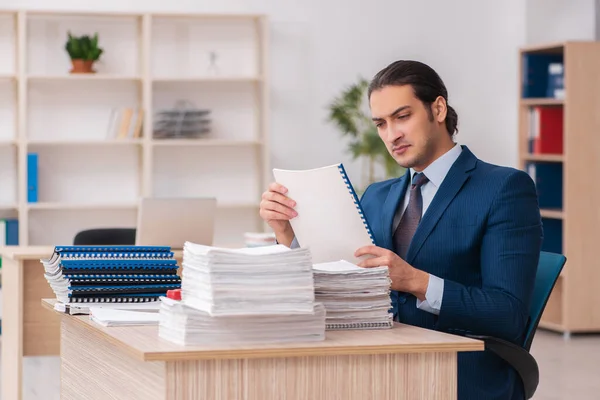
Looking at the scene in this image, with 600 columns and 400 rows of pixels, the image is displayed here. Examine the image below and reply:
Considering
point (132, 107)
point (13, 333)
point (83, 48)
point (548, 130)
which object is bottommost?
point (13, 333)

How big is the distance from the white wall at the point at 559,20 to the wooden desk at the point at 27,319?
13.0 feet

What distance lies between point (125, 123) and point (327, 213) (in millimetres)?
4685

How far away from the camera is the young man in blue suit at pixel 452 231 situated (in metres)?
2.36

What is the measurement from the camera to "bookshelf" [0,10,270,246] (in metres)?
6.85

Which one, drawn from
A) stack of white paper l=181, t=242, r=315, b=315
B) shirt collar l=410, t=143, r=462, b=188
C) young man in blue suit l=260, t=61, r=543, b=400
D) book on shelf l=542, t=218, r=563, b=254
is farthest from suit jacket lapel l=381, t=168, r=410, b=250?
book on shelf l=542, t=218, r=563, b=254

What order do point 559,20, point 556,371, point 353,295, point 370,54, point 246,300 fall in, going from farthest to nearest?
point 559,20 → point 370,54 → point 556,371 → point 353,295 → point 246,300

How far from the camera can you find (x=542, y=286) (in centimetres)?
266

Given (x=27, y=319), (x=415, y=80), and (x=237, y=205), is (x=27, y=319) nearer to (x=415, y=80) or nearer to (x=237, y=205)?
(x=237, y=205)

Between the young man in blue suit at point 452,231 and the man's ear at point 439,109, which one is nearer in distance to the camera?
the young man in blue suit at point 452,231

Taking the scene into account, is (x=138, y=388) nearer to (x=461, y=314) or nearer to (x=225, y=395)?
(x=225, y=395)

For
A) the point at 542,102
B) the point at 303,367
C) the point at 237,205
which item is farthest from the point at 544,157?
the point at 303,367

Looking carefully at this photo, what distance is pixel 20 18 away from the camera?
661 centimetres

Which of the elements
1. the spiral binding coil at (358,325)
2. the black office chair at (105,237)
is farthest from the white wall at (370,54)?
the spiral binding coil at (358,325)

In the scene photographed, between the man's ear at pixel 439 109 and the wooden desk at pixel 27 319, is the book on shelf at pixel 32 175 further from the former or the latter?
the man's ear at pixel 439 109
